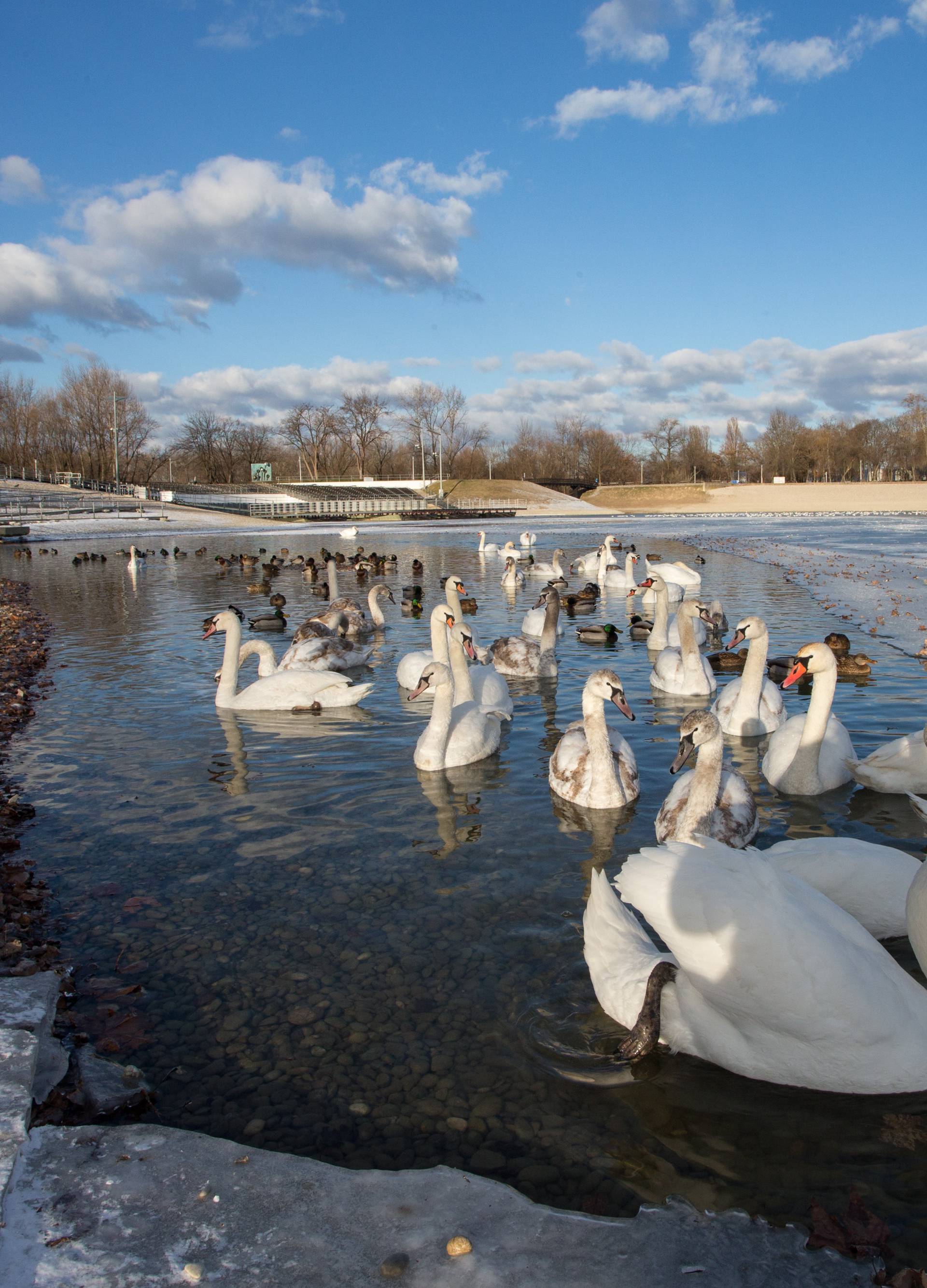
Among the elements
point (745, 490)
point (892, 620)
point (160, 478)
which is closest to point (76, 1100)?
point (892, 620)

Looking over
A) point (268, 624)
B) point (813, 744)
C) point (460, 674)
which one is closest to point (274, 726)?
point (460, 674)

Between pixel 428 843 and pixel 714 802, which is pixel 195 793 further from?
pixel 714 802

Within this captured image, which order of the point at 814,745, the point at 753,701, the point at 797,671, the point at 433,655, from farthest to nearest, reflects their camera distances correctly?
the point at 433,655
the point at 753,701
the point at 797,671
the point at 814,745

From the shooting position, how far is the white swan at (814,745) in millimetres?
7039

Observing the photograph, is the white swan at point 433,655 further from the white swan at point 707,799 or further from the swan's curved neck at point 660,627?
the swan's curved neck at point 660,627

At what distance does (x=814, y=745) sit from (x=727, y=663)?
201 inches

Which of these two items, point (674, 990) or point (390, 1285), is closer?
point (390, 1285)

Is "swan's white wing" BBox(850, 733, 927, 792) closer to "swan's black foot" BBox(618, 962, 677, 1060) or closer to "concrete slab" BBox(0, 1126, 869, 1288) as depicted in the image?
"swan's black foot" BBox(618, 962, 677, 1060)

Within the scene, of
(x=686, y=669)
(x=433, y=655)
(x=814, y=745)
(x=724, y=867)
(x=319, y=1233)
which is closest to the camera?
(x=319, y=1233)

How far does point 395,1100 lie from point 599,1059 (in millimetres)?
885

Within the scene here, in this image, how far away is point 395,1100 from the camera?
12.3 ft

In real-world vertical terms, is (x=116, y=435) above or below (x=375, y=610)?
above

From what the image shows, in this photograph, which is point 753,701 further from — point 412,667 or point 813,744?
point 412,667

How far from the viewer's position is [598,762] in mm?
6863
